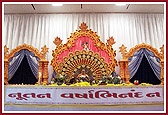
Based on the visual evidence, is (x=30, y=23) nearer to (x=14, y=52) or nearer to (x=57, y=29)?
(x=57, y=29)


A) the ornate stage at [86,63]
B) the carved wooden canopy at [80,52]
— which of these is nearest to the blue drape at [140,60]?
the ornate stage at [86,63]

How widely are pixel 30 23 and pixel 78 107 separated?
358 cm

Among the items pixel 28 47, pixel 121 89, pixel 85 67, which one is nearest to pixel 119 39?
pixel 85 67

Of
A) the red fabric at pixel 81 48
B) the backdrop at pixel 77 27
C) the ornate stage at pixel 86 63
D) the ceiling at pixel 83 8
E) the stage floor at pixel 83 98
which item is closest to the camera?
the stage floor at pixel 83 98

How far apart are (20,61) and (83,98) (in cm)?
245

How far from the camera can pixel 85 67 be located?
4.41 m

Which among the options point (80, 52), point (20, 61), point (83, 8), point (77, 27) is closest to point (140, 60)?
point (80, 52)

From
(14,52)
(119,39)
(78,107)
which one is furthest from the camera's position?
(119,39)

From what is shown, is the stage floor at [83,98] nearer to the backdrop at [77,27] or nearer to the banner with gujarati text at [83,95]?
the banner with gujarati text at [83,95]

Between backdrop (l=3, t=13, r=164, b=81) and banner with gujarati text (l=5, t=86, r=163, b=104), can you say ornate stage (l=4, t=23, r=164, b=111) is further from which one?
backdrop (l=3, t=13, r=164, b=81)

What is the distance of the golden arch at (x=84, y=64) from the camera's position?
4336mm

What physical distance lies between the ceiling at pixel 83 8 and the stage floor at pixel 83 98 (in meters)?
2.89

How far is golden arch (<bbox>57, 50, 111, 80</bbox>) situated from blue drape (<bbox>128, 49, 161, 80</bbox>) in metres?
0.71

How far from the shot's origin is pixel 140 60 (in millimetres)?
4426
